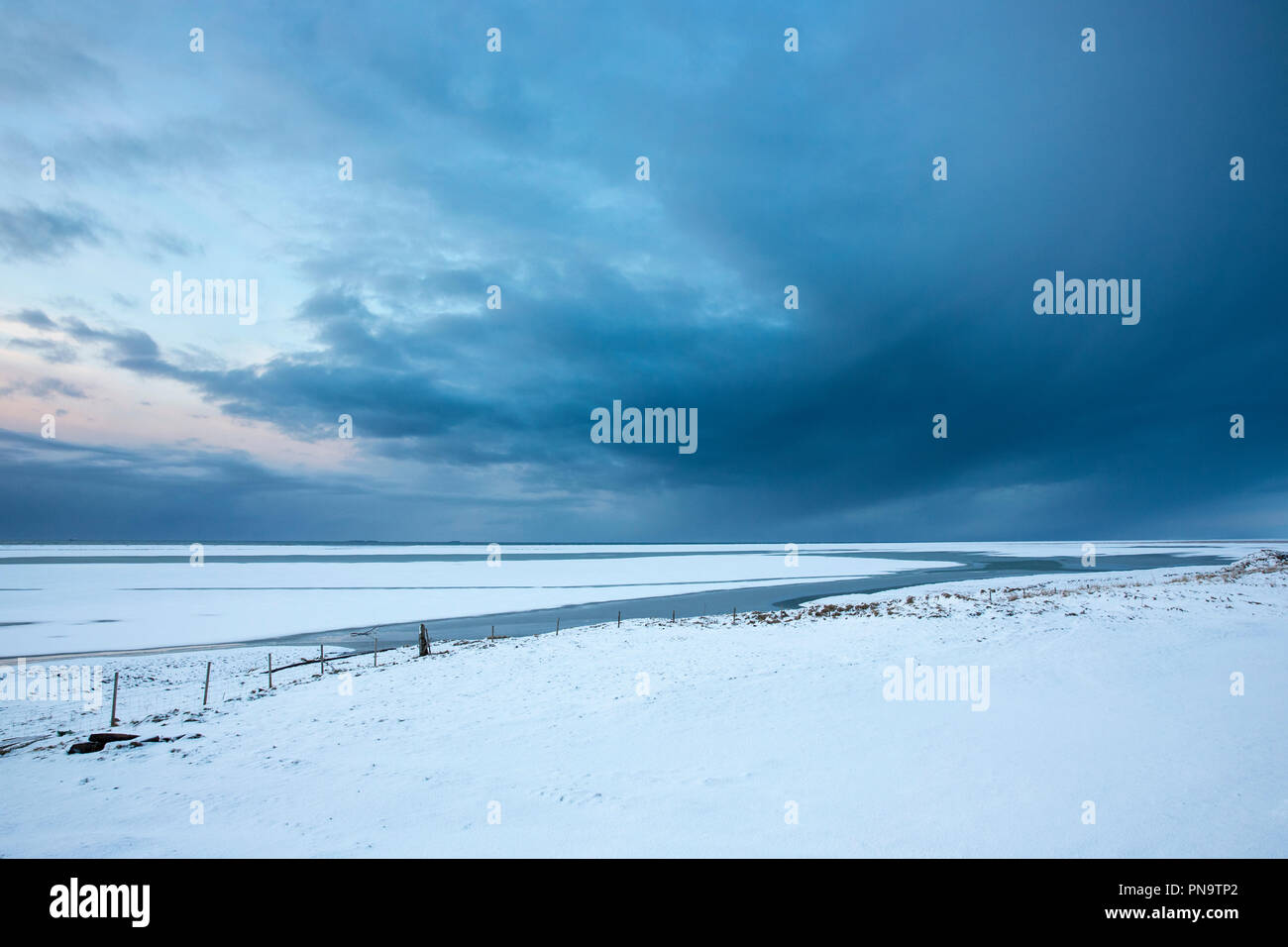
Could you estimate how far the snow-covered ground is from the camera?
26.0 ft

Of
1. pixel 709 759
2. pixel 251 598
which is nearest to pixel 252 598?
pixel 251 598

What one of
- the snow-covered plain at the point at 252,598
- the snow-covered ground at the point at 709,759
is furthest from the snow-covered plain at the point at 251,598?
the snow-covered ground at the point at 709,759

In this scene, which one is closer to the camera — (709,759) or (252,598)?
(709,759)

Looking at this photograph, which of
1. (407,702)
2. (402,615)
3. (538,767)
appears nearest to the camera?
(538,767)

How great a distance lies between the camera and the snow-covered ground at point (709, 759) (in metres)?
7.91

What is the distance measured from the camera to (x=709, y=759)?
1083 centimetres

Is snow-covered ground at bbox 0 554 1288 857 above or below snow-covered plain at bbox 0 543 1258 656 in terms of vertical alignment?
above

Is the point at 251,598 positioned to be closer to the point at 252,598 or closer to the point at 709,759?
the point at 252,598

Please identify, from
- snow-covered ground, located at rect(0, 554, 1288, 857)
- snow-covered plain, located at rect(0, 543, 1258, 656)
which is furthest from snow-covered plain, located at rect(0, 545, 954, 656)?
snow-covered ground, located at rect(0, 554, 1288, 857)

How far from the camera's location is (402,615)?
138ft

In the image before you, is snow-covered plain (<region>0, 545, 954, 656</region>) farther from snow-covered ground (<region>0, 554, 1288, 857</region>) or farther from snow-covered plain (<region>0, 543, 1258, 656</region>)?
snow-covered ground (<region>0, 554, 1288, 857</region>)
